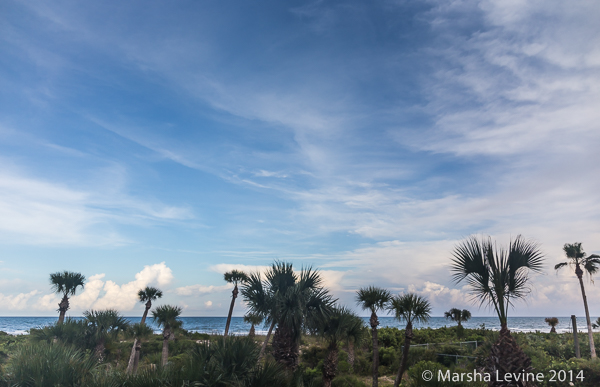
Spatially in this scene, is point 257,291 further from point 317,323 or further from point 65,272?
point 65,272

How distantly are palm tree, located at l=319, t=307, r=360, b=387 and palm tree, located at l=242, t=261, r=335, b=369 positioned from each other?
2.06 ft

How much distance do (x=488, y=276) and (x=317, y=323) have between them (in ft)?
27.3

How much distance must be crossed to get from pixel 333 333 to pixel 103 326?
52.0 feet

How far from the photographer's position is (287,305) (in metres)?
15.9

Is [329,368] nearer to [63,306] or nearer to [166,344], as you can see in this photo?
[166,344]

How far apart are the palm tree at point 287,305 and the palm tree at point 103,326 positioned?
1186 centimetres

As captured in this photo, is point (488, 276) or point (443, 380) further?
point (443, 380)

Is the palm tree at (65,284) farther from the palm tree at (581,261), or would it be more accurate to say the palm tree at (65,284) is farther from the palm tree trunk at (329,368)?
the palm tree at (581,261)

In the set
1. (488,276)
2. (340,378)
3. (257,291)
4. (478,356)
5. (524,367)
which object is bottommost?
(340,378)

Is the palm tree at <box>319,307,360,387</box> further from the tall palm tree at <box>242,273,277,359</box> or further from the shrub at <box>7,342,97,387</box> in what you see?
the shrub at <box>7,342,97,387</box>

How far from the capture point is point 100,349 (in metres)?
21.4

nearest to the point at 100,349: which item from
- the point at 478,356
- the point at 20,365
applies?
the point at 20,365

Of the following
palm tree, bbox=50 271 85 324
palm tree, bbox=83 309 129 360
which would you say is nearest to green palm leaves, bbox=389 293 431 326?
palm tree, bbox=83 309 129 360

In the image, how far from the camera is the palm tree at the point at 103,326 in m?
21.7
